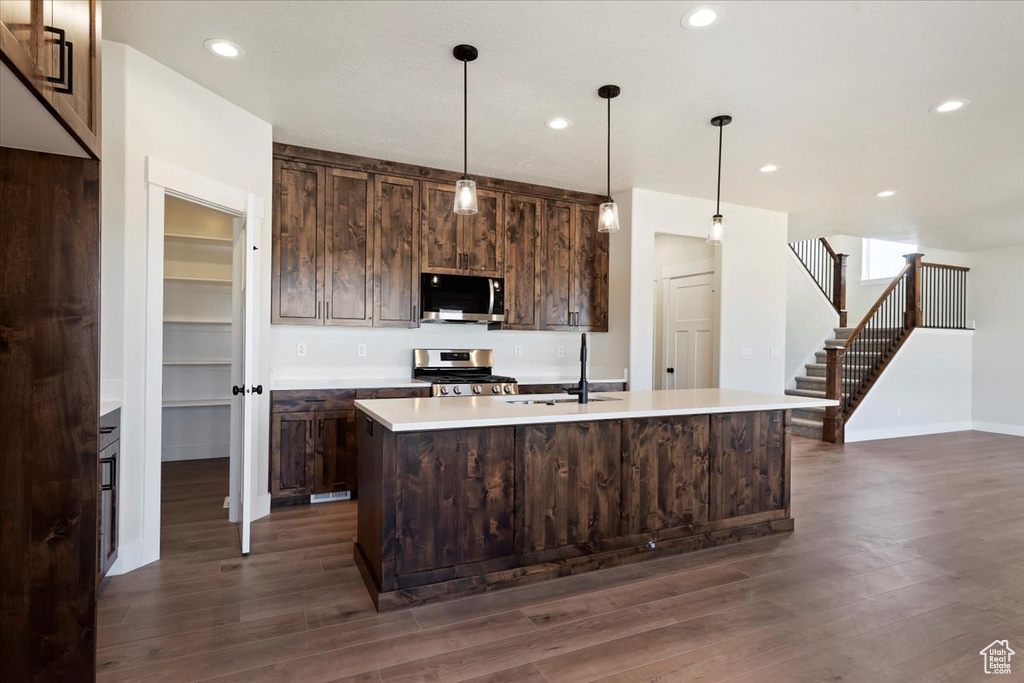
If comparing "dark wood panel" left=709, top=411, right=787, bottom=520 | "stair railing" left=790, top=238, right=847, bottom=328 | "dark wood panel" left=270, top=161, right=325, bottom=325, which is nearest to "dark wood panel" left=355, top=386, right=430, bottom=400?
"dark wood panel" left=270, top=161, right=325, bottom=325

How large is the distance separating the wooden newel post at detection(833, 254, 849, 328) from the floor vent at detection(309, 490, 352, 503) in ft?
27.5

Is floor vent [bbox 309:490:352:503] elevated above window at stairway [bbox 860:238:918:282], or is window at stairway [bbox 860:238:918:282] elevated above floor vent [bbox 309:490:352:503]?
window at stairway [bbox 860:238:918:282]

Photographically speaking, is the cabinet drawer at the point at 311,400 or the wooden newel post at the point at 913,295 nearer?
the cabinet drawer at the point at 311,400

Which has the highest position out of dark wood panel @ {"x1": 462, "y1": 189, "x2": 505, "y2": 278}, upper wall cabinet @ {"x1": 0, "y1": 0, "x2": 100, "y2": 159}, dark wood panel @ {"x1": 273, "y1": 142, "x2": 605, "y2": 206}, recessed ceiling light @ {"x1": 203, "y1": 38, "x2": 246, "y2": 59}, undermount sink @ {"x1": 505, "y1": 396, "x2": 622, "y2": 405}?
recessed ceiling light @ {"x1": 203, "y1": 38, "x2": 246, "y2": 59}

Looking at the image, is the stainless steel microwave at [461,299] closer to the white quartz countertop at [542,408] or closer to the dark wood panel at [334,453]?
the dark wood panel at [334,453]

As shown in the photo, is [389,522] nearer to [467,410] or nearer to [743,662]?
[467,410]

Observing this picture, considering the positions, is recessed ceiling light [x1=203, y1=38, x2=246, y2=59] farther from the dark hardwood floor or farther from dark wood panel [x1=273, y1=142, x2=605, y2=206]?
the dark hardwood floor

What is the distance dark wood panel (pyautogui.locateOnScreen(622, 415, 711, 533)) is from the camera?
2930 millimetres

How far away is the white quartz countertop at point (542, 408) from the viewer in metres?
2.40

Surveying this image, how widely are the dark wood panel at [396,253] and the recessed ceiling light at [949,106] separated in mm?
3689

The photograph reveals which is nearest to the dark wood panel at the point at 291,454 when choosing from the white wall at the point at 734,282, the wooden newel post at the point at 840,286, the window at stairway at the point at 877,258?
the white wall at the point at 734,282

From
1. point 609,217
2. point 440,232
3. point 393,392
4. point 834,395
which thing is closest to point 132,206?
point 393,392

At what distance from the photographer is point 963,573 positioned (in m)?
2.85

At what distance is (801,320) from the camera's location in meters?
8.54
